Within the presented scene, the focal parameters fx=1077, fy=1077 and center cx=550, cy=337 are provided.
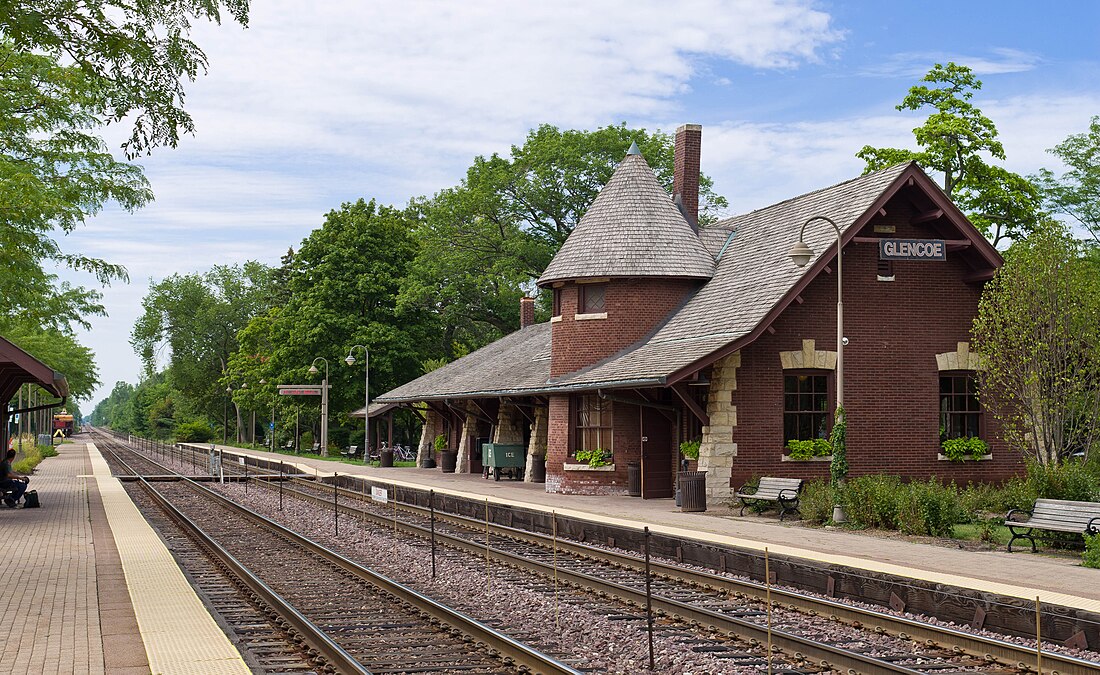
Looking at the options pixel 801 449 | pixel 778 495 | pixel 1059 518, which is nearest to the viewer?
pixel 1059 518

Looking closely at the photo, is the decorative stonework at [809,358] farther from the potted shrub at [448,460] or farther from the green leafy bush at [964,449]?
the potted shrub at [448,460]

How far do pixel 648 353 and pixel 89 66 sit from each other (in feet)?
53.0

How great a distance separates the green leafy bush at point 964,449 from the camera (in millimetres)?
24906

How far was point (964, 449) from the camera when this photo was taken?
25000 millimetres

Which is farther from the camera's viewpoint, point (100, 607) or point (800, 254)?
point (800, 254)

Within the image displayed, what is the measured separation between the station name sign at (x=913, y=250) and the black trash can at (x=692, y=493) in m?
6.07

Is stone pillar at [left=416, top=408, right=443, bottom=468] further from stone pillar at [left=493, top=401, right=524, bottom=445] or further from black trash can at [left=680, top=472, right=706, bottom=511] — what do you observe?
black trash can at [left=680, top=472, right=706, bottom=511]

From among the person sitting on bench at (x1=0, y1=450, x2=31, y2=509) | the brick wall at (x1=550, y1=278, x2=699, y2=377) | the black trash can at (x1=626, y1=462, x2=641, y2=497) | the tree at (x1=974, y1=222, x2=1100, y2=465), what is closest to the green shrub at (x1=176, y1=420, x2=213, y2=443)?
the person sitting on bench at (x1=0, y1=450, x2=31, y2=509)

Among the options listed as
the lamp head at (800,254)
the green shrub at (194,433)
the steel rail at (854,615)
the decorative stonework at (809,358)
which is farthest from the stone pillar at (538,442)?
the green shrub at (194,433)

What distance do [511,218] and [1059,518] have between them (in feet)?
145

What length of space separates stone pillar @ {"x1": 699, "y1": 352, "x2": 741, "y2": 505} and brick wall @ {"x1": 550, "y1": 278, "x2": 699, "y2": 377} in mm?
5347

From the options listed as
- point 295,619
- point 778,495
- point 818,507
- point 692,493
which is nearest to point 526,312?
point 692,493

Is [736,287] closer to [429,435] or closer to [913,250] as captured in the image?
[913,250]

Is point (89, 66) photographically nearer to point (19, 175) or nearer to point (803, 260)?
point (19, 175)
